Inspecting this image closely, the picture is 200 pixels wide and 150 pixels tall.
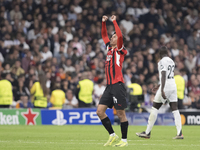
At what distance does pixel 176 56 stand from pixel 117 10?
14.3ft

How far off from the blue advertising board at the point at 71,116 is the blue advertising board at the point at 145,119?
768 mm

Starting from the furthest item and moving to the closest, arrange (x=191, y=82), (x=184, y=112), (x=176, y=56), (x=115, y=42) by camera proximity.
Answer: (x=176, y=56)
(x=191, y=82)
(x=184, y=112)
(x=115, y=42)

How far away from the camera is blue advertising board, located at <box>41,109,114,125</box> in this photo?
15.0 meters

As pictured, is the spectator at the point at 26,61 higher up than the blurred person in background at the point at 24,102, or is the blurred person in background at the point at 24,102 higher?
the spectator at the point at 26,61

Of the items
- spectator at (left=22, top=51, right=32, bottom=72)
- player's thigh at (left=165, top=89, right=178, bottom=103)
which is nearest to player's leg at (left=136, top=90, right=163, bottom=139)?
player's thigh at (left=165, top=89, right=178, bottom=103)

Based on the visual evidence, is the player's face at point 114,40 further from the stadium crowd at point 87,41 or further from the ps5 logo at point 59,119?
the stadium crowd at point 87,41

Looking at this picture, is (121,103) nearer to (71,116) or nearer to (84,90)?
(71,116)

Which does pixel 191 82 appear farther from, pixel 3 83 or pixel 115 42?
pixel 115 42

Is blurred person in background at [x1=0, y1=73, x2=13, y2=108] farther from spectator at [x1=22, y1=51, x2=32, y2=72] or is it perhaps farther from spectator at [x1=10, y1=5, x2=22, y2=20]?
spectator at [x1=10, y1=5, x2=22, y2=20]

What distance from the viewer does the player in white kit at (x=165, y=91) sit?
30.9ft

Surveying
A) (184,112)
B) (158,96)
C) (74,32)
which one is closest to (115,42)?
(158,96)

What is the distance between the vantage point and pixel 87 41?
65.1ft

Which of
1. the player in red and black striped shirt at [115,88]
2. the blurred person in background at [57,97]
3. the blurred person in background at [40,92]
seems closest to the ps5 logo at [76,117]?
the blurred person in background at [57,97]

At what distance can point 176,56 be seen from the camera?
1942cm
